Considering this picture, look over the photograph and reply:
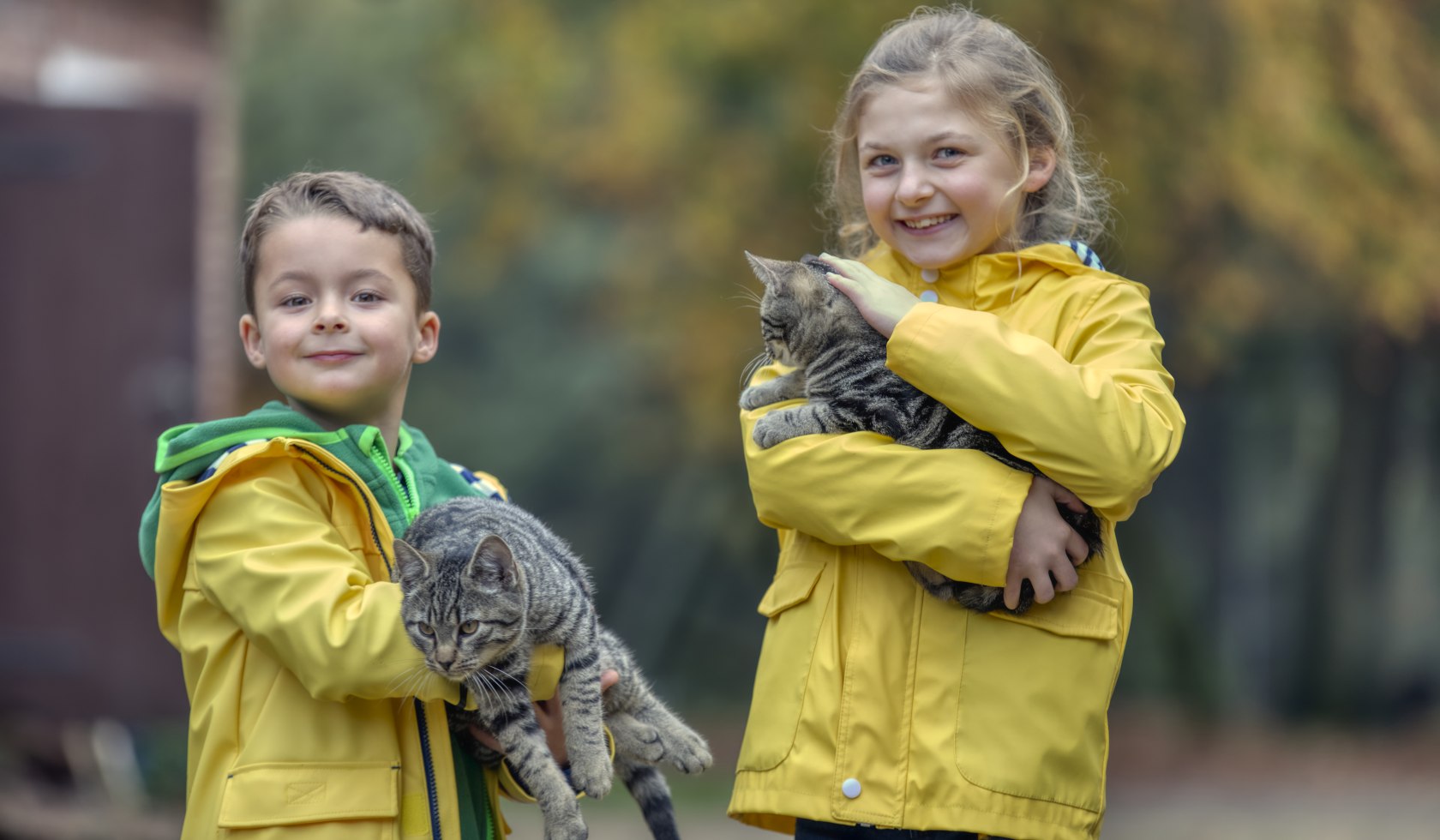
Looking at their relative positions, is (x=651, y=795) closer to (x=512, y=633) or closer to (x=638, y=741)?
(x=638, y=741)

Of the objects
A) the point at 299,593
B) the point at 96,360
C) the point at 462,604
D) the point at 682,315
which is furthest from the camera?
the point at 682,315

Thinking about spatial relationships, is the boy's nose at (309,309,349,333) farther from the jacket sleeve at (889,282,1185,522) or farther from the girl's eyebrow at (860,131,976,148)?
the girl's eyebrow at (860,131,976,148)

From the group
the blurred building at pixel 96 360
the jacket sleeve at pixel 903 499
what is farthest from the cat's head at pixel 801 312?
the blurred building at pixel 96 360

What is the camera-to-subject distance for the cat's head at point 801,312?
283 cm

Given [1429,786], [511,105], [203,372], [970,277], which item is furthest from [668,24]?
[1429,786]

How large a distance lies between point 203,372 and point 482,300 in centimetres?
671

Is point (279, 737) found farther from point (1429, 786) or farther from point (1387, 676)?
point (1387, 676)

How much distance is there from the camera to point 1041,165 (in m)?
2.77

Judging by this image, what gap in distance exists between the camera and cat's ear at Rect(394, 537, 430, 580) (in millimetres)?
2426

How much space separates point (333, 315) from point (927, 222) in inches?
45.3

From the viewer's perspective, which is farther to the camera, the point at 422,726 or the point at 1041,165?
the point at 1041,165

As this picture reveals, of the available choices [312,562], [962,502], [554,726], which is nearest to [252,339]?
[312,562]

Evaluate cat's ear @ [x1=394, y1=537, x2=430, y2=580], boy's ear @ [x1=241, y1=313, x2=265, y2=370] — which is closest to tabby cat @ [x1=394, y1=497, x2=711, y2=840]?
cat's ear @ [x1=394, y1=537, x2=430, y2=580]

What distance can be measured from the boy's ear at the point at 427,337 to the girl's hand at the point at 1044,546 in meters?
1.21
